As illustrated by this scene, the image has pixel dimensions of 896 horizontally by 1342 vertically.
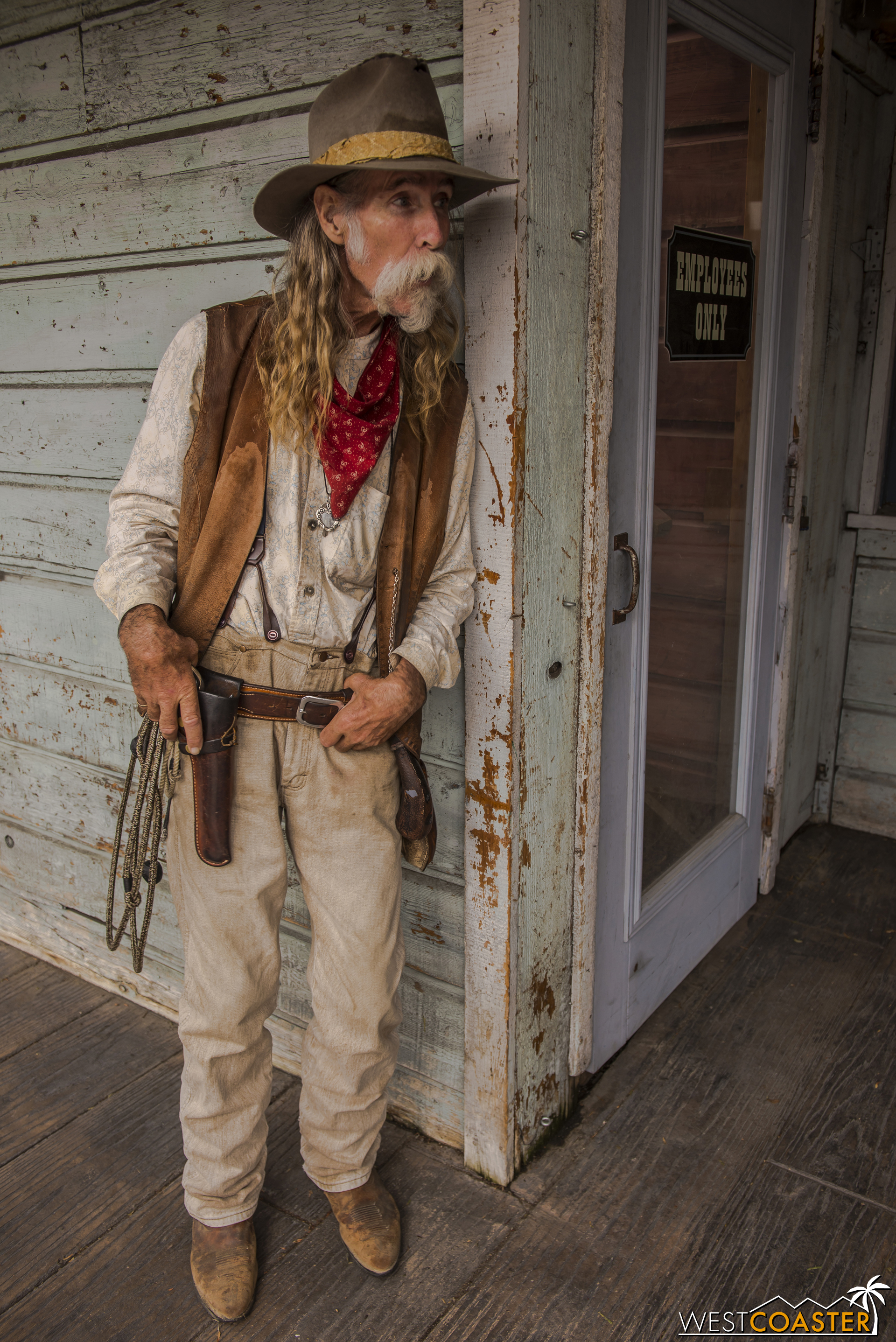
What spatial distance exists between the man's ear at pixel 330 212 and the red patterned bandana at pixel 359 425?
172 millimetres

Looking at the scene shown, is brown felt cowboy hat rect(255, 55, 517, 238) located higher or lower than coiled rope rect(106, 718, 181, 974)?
higher

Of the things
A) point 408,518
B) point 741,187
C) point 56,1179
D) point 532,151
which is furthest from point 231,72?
point 56,1179

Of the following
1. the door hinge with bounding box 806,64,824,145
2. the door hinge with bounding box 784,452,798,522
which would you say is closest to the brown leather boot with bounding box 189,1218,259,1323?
the door hinge with bounding box 784,452,798,522

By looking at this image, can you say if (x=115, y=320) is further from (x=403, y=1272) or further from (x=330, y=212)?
(x=403, y=1272)

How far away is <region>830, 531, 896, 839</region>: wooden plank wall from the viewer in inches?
133

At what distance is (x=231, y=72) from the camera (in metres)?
1.86

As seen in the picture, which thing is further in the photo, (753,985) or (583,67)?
(753,985)

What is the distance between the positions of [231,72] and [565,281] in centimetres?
77

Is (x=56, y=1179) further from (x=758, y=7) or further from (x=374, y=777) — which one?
(x=758, y=7)

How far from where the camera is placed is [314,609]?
5.40 ft

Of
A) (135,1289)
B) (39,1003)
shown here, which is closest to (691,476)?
(135,1289)

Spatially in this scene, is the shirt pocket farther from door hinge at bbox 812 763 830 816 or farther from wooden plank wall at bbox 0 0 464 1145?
door hinge at bbox 812 763 830 816

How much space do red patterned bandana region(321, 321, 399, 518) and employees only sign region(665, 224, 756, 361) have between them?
2.54 feet

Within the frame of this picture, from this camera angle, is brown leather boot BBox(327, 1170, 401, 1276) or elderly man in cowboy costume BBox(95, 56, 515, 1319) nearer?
elderly man in cowboy costume BBox(95, 56, 515, 1319)
